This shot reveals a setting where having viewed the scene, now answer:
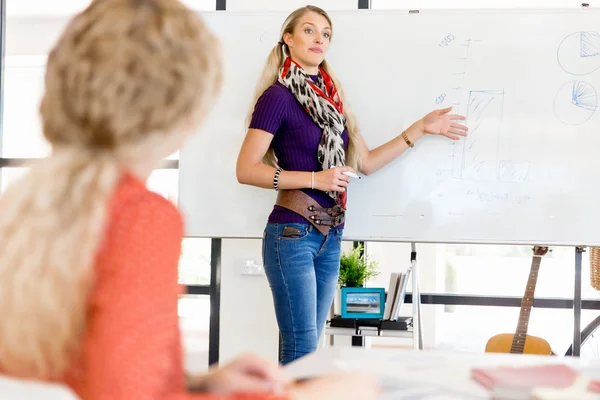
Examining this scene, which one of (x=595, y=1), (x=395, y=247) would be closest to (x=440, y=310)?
(x=395, y=247)

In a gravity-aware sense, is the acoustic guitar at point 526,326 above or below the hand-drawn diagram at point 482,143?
below

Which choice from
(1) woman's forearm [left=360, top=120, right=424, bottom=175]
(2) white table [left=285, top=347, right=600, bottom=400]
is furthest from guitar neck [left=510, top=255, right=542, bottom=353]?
(2) white table [left=285, top=347, right=600, bottom=400]

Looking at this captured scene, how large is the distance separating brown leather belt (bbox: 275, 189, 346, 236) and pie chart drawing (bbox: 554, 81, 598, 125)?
41.5 inches

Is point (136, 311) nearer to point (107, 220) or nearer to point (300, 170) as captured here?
point (107, 220)

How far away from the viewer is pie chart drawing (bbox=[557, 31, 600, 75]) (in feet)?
8.80

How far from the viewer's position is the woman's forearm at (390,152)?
273cm

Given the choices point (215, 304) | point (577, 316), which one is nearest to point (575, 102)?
point (577, 316)

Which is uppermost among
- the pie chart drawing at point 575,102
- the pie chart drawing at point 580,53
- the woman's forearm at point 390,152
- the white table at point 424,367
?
the pie chart drawing at point 580,53

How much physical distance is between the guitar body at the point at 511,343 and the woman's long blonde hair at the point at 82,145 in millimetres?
2768

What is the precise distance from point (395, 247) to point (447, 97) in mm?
993

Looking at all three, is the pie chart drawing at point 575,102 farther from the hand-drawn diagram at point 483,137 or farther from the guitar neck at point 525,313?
the guitar neck at point 525,313

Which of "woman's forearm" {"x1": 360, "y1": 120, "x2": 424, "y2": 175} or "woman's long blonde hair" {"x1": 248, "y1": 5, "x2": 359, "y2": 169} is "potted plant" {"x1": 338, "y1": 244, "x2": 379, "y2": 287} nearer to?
"woman's forearm" {"x1": 360, "y1": 120, "x2": 424, "y2": 175}

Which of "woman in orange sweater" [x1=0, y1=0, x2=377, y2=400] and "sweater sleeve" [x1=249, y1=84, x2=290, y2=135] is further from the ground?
"sweater sleeve" [x1=249, y1=84, x2=290, y2=135]

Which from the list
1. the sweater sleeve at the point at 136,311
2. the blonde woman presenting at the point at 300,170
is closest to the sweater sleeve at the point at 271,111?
the blonde woman presenting at the point at 300,170
